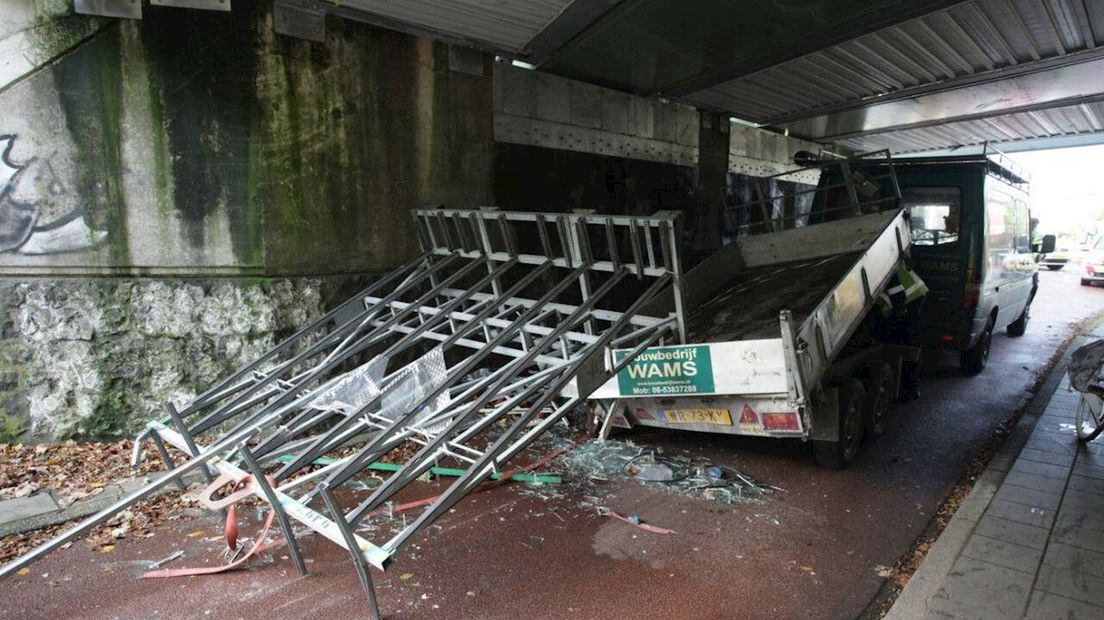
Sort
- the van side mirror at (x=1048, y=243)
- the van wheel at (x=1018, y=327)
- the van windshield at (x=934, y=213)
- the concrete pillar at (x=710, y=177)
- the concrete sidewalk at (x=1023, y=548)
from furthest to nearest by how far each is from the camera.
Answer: the van wheel at (x=1018, y=327) → the concrete pillar at (x=710, y=177) → the van side mirror at (x=1048, y=243) → the van windshield at (x=934, y=213) → the concrete sidewalk at (x=1023, y=548)

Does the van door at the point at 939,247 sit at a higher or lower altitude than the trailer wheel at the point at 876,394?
higher

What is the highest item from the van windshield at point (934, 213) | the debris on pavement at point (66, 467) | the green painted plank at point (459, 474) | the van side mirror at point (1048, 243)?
the van windshield at point (934, 213)

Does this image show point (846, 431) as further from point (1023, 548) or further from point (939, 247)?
point (939, 247)

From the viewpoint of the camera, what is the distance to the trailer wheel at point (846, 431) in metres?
5.18

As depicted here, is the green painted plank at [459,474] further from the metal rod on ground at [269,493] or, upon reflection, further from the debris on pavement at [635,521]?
the metal rod on ground at [269,493]

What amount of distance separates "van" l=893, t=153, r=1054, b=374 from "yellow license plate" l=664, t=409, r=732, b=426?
4.04 metres

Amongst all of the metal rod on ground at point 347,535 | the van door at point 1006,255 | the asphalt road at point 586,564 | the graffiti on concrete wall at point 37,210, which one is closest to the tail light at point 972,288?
the van door at point 1006,255

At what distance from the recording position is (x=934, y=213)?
7660 millimetres

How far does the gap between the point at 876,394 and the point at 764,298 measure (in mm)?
1364

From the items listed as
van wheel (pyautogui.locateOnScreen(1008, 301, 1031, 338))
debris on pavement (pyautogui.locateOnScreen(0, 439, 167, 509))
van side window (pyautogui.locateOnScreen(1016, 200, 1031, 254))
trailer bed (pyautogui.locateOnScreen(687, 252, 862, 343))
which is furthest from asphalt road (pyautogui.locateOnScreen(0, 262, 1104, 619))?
van wheel (pyautogui.locateOnScreen(1008, 301, 1031, 338))

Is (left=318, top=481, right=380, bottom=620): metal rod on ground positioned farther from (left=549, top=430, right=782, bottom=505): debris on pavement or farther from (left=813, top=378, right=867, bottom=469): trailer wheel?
(left=813, top=378, right=867, bottom=469): trailer wheel

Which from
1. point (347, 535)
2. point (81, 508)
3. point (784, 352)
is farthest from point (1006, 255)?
point (81, 508)

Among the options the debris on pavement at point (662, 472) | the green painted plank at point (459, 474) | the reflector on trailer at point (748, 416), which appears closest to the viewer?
the reflector on trailer at point (748, 416)

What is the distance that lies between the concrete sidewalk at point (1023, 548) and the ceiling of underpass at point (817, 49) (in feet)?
14.8
